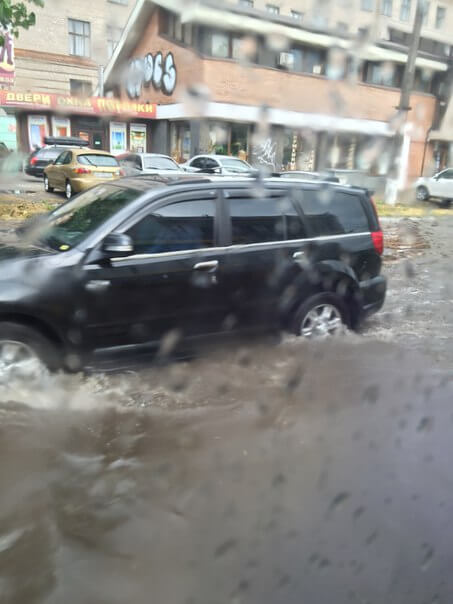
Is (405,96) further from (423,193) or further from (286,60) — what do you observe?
(423,193)

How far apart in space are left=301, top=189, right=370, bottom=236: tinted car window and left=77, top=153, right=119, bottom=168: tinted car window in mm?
9529

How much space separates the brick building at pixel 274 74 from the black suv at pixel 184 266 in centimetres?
118

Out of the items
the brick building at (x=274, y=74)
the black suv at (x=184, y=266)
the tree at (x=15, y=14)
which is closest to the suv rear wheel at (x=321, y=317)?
the black suv at (x=184, y=266)

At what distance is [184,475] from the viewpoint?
283 cm

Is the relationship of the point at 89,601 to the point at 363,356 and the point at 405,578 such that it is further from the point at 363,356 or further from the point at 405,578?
the point at 363,356

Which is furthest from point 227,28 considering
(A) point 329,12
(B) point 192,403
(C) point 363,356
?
(C) point 363,356

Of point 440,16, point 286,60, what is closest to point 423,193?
point 440,16

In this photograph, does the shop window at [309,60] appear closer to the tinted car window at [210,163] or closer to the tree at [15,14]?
the tree at [15,14]

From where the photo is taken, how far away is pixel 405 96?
7.63ft

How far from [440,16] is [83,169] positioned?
12.3 metres

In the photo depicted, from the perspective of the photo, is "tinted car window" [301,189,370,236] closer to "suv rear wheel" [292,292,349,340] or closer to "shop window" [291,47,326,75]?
"suv rear wheel" [292,292,349,340]

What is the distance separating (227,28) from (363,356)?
335 cm

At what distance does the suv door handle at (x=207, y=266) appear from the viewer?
365cm

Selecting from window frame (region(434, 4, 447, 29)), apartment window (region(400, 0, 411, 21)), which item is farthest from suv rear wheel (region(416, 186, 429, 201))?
apartment window (region(400, 0, 411, 21))
